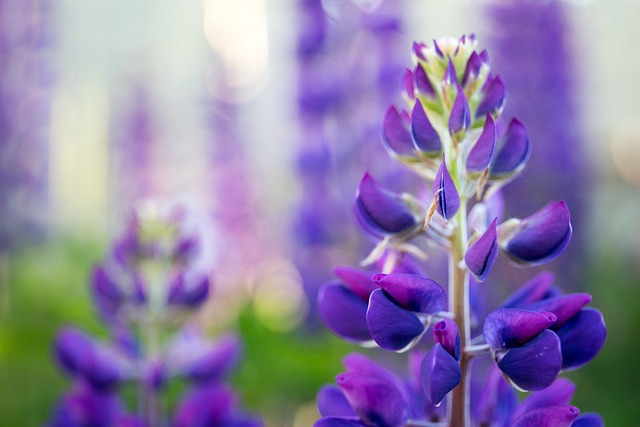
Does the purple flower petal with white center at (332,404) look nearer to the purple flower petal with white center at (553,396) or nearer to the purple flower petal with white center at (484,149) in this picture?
the purple flower petal with white center at (553,396)

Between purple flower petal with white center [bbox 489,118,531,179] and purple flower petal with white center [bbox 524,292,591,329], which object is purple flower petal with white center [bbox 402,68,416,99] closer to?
purple flower petal with white center [bbox 489,118,531,179]

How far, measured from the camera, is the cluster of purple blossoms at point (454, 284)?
0.78m

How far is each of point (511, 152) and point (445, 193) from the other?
0.44 feet

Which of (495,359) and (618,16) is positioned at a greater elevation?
(618,16)

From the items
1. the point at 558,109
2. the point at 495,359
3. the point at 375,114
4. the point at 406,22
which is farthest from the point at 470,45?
the point at 558,109

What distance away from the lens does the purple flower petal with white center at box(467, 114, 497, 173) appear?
2.64 feet

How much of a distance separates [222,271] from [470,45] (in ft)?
10.6

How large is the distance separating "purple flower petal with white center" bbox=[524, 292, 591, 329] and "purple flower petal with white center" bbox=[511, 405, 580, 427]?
0.31 ft

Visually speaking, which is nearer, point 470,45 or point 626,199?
point 470,45

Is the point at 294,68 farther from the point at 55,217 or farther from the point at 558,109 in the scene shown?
the point at 55,217

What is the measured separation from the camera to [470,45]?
877 mm

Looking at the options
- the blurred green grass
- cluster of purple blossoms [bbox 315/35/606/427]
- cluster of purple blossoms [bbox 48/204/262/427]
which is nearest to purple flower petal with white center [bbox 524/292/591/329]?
cluster of purple blossoms [bbox 315/35/606/427]

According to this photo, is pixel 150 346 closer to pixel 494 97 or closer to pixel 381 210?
pixel 381 210

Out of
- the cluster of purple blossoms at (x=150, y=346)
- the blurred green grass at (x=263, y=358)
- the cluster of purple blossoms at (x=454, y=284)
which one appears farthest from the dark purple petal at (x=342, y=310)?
the blurred green grass at (x=263, y=358)
